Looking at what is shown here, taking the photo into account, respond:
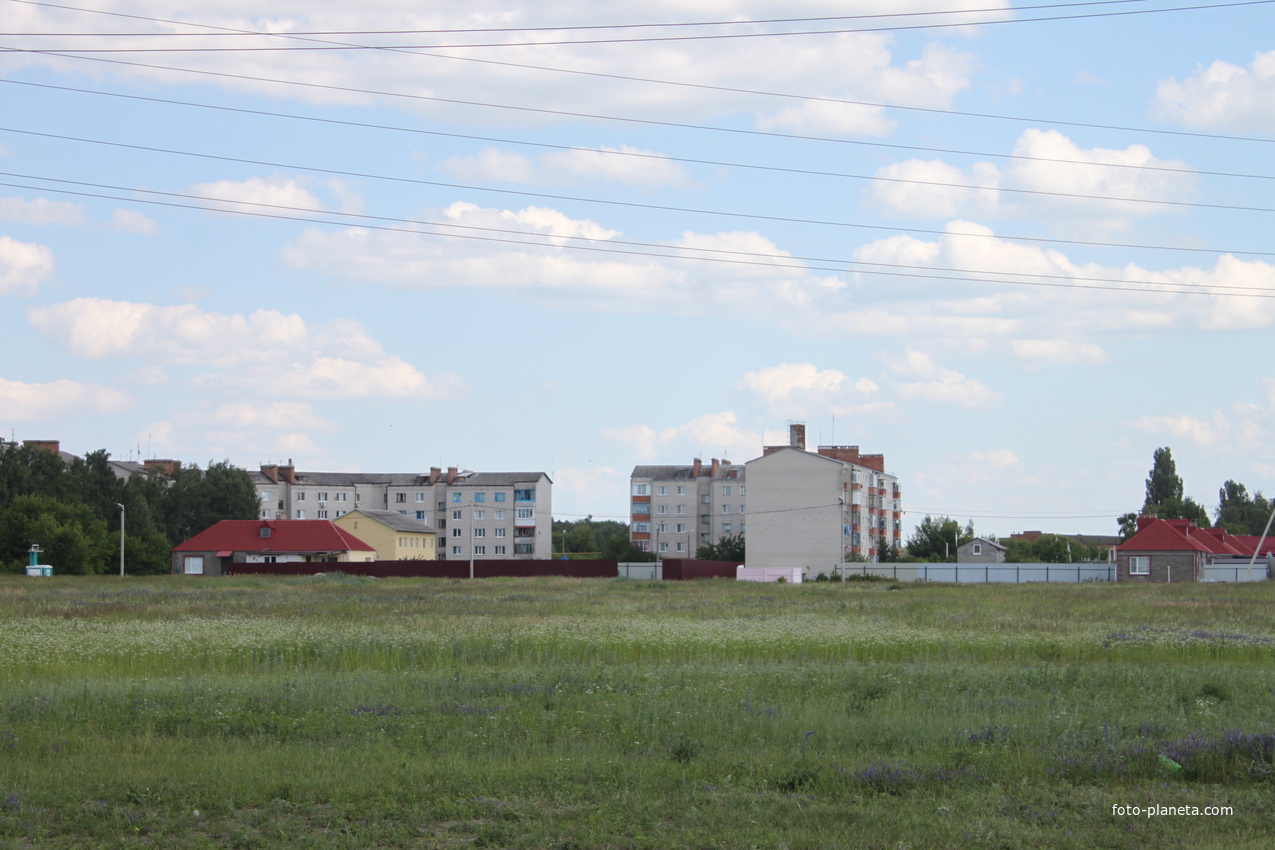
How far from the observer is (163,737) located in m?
11.8

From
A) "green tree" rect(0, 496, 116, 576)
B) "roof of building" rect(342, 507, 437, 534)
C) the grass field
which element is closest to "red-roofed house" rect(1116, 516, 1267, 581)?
the grass field

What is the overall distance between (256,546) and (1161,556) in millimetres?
65315

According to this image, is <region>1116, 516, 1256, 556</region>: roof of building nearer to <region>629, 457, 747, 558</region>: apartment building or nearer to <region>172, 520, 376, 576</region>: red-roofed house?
<region>172, 520, 376, 576</region>: red-roofed house

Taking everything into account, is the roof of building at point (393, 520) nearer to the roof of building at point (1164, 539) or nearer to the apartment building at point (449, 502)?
the apartment building at point (449, 502)

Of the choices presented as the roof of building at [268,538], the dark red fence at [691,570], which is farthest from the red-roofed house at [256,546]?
the dark red fence at [691,570]

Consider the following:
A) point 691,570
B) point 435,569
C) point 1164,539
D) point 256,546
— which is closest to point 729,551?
point 691,570

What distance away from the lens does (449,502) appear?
145250 millimetres

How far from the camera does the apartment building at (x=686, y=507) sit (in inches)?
5901

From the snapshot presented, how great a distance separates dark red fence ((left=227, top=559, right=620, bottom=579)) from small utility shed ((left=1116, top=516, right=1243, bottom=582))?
34552 mm

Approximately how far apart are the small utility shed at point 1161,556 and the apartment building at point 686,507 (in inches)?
2985

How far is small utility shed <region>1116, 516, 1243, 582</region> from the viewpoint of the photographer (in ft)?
237

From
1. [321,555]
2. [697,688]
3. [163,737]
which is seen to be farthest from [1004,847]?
[321,555]

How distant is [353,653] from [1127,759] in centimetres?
1330

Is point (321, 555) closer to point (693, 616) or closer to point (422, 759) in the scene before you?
point (693, 616)
